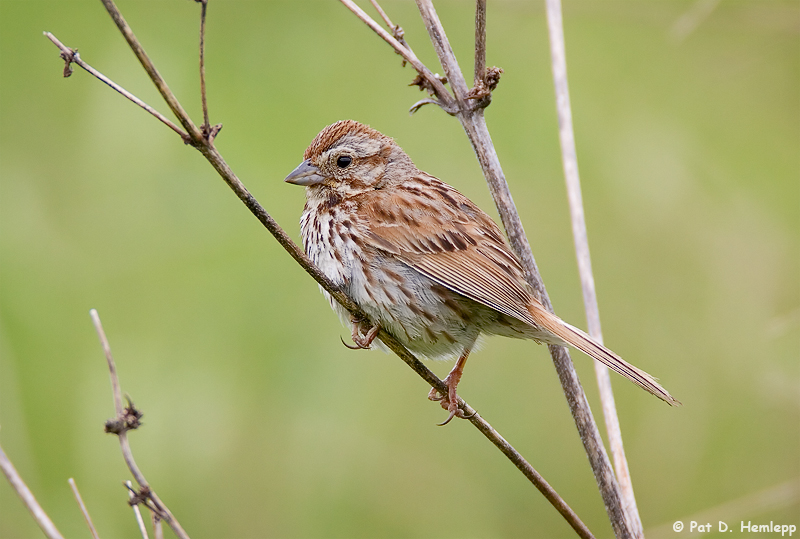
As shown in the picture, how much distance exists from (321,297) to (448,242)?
1.58 m

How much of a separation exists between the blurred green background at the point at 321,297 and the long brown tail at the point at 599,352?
3.51 feet

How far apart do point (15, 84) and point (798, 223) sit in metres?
4.24

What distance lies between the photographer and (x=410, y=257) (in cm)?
282

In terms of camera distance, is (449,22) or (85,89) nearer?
(85,89)

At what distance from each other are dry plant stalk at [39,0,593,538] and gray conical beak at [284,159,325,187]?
553 millimetres

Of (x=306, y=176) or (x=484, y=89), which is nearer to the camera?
(x=484, y=89)

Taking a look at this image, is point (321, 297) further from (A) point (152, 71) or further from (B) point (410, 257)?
(A) point (152, 71)

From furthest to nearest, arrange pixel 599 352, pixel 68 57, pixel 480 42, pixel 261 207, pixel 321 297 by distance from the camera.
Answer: pixel 321 297 < pixel 599 352 < pixel 480 42 < pixel 261 207 < pixel 68 57

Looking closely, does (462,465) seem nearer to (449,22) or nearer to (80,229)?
(80,229)

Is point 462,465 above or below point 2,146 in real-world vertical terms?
below

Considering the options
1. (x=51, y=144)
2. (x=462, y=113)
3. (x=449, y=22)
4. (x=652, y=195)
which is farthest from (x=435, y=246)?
(x=449, y=22)

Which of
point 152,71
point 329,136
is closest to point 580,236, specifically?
point 329,136

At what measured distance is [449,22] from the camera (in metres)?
5.12

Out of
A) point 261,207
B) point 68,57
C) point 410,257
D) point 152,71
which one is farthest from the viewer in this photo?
point 410,257
